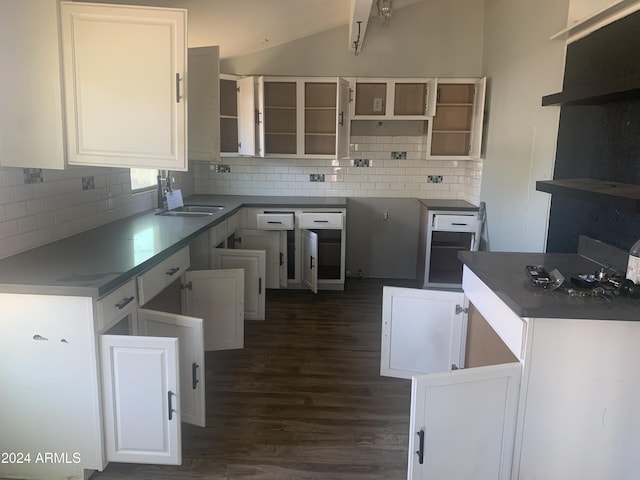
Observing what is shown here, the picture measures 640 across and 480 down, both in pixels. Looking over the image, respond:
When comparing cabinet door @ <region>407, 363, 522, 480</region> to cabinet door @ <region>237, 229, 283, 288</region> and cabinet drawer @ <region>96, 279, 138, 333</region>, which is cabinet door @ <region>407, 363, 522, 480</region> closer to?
cabinet drawer @ <region>96, 279, 138, 333</region>

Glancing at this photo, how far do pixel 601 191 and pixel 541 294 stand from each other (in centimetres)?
58

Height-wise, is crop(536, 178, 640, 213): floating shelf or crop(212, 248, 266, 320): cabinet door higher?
crop(536, 178, 640, 213): floating shelf

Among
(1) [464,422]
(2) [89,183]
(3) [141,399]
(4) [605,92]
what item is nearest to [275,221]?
(2) [89,183]

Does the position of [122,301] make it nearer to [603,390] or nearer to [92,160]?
[92,160]

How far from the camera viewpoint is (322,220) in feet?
14.8

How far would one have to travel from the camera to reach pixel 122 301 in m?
1.99

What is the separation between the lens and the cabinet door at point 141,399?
1.84 m

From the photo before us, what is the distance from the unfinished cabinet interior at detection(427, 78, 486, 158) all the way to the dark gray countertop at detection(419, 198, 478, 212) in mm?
459

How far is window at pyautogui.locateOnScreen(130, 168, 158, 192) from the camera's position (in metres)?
3.41

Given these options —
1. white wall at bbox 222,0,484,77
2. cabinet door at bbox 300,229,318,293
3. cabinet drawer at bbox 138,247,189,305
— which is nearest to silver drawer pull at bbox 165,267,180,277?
cabinet drawer at bbox 138,247,189,305

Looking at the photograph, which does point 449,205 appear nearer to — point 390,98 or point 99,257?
point 390,98

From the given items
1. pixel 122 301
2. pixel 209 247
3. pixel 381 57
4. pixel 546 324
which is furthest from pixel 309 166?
pixel 546 324

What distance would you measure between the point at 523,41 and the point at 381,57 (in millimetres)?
1498

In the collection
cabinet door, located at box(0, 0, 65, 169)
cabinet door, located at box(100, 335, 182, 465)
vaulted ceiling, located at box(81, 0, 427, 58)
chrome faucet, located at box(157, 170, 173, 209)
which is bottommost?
cabinet door, located at box(100, 335, 182, 465)
